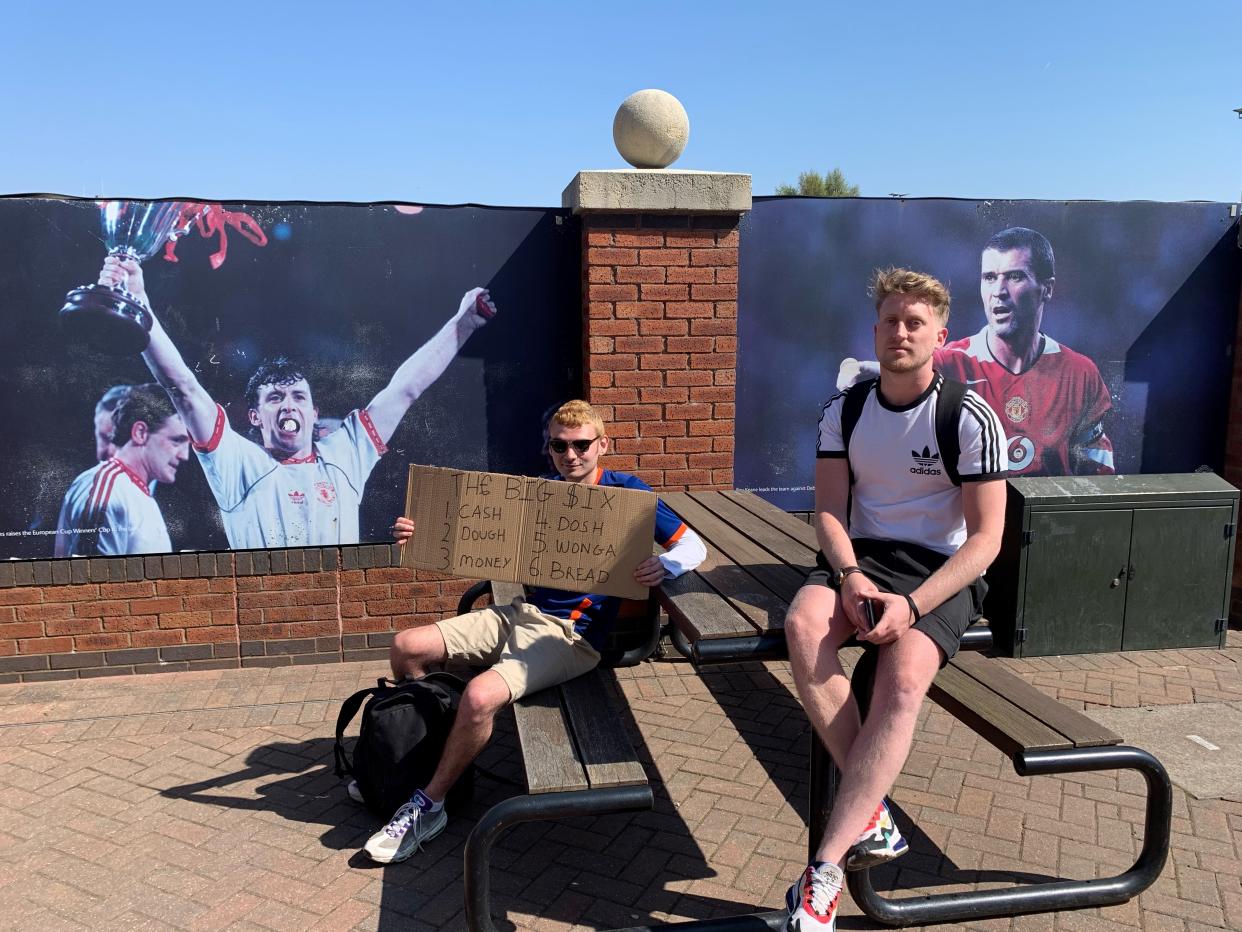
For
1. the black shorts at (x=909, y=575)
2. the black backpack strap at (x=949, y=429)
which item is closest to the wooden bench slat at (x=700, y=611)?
the black shorts at (x=909, y=575)

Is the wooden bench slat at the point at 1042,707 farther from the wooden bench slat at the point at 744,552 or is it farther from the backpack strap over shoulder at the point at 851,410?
the backpack strap over shoulder at the point at 851,410

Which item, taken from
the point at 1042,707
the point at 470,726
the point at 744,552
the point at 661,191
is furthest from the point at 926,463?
the point at 661,191

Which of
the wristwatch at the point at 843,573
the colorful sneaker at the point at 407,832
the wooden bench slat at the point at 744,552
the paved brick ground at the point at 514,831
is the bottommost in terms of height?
the paved brick ground at the point at 514,831

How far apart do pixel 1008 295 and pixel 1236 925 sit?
3585mm

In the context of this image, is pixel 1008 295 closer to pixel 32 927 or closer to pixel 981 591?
pixel 981 591

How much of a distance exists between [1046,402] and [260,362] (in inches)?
179

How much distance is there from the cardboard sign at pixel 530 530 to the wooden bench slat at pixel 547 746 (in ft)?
1.37

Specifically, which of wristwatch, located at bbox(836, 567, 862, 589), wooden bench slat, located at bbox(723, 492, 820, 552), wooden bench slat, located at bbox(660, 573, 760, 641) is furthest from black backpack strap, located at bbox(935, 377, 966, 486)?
wooden bench slat, located at bbox(723, 492, 820, 552)

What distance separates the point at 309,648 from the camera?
5.15 m

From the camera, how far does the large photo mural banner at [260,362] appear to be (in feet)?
15.5

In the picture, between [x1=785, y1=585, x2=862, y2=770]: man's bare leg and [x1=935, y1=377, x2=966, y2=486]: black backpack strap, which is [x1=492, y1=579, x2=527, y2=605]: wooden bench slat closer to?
[x1=785, y1=585, x2=862, y2=770]: man's bare leg

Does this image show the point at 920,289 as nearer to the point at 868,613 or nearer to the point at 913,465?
the point at 913,465

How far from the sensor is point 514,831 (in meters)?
3.51

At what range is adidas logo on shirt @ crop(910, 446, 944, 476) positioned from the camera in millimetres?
2930
